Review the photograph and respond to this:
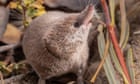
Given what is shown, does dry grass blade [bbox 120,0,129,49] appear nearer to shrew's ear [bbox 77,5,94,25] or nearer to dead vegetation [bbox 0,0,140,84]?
dead vegetation [bbox 0,0,140,84]

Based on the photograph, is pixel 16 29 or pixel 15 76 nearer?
pixel 15 76

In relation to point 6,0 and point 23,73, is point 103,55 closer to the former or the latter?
point 23,73

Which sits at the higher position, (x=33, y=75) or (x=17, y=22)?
(x=17, y=22)

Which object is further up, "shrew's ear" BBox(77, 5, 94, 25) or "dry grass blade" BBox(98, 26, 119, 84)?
"shrew's ear" BBox(77, 5, 94, 25)

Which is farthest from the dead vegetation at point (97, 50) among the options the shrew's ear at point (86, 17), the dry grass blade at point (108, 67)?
the shrew's ear at point (86, 17)

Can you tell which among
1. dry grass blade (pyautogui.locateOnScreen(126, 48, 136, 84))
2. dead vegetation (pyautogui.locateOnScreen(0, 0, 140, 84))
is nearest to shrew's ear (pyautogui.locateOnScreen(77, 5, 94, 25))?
dead vegetation (pyautogui.locateOnScreen(0, 0, 140, 84))

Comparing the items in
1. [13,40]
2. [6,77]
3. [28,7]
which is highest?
[28,7]

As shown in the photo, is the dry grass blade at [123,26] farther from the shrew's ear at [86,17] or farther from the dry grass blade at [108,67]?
the shrew's ear at [86,17]

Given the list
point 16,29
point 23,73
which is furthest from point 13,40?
point 23,73

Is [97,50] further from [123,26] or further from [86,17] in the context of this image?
[86,17]

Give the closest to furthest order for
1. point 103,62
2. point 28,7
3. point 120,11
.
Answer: point 103,62 < point 120,11 < point 28,7

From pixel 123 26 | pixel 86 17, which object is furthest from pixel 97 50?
pixel 86 17
